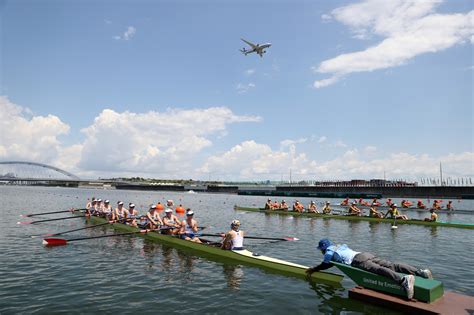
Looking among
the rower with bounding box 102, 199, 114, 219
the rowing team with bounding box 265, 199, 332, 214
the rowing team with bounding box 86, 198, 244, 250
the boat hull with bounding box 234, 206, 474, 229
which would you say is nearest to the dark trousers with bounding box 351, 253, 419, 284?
the rowing team with bounding box 86, 198, 244, 250

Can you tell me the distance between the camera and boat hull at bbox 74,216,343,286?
11.7m

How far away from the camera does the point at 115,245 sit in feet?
63.2

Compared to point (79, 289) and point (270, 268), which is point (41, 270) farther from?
point (270, 268)

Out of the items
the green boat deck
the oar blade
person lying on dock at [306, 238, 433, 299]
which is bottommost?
the oar blade

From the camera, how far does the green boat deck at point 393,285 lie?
Result: 8.41 meters

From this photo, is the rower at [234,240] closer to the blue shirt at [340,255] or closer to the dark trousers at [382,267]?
the blue shirt at [340,255]

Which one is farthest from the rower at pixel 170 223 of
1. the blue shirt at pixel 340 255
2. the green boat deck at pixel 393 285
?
the green boat deck at pixel 393 285

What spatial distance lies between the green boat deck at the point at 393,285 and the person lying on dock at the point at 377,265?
0.45 feet

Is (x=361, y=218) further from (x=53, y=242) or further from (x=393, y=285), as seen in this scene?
(x=53, y=242)

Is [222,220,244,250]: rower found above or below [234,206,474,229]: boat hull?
above

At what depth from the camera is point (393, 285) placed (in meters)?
8.95

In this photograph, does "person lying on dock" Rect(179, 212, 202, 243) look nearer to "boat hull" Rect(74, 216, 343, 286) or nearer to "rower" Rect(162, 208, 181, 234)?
"boat hull" Rect(74, 216, 343, 286)

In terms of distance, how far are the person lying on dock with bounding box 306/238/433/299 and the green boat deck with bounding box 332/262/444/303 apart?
0.14 m

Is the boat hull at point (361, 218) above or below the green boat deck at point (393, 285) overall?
below
